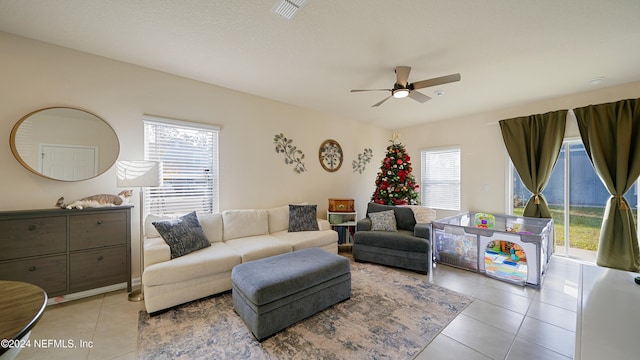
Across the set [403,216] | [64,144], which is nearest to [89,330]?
[64,144]

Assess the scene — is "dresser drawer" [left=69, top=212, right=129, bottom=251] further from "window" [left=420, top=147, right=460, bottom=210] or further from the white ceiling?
"window" [left=420, top=147, right=460, bottom=210]

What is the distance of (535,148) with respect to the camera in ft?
12.8

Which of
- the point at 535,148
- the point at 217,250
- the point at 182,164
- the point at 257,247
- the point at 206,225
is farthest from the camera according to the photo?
the point at 535,148

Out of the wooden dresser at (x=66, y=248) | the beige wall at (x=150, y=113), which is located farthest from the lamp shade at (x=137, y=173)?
the beige wall at (x=150, y=113)

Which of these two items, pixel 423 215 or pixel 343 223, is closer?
pixel 423 215

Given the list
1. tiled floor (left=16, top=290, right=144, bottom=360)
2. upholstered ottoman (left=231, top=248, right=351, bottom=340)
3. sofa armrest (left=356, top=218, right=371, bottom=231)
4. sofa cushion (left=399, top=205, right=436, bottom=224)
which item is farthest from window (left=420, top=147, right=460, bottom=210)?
tiled floor (left=16, top=290, right=144, bottom=360)

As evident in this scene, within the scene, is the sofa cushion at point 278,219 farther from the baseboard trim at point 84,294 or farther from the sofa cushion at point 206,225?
the baseboard trim at point 84,294

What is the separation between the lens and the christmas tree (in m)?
4.51

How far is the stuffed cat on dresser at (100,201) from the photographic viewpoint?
93.8 inches

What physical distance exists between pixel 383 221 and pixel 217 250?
255 cm

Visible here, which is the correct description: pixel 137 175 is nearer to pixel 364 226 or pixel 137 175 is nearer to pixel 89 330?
pixel 89 330

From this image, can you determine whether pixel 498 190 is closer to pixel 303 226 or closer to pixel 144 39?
pixel 303 226

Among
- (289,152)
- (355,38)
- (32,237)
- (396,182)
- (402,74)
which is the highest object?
(355,38)

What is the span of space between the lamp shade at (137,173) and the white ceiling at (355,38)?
1.24 m
